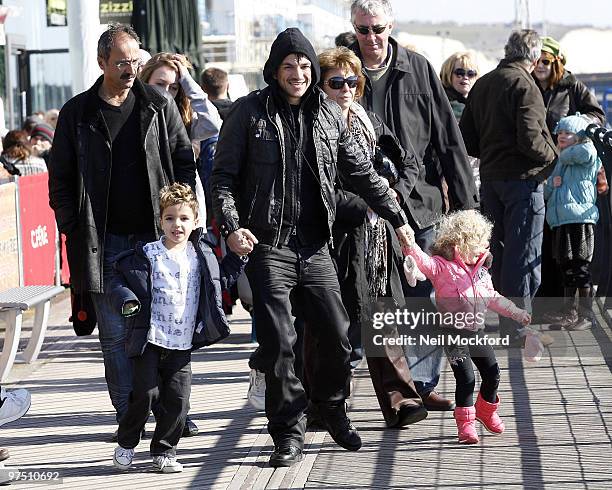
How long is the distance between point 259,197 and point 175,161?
30.7 inches

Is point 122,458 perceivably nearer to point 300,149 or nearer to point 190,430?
point 190,430

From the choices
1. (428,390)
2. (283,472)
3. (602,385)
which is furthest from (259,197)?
(602,385)

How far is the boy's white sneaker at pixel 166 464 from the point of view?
251 inches

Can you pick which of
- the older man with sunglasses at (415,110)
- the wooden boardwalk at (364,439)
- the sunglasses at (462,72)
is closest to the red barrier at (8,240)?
the wooden boardwalk at (364,439)

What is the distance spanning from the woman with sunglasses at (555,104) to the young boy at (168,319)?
4764 millimetres

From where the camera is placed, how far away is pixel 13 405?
633cm

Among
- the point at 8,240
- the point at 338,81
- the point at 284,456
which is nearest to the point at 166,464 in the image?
the point at 284,456

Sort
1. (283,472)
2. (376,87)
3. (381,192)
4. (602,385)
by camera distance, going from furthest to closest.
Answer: (602,385) < (376,87) < (381,192) < (283,472)

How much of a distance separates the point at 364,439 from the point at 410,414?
0.30 metres

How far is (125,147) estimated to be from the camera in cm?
679

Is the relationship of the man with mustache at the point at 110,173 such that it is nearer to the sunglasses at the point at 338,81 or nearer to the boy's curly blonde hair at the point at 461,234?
the sunglasses at the point at 338,81

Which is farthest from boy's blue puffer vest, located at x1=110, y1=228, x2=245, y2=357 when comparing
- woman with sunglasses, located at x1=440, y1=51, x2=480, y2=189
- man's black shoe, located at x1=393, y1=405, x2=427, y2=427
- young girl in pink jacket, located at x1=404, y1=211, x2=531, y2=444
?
woman with sunglasses, located at x1=440, y1=51, x2=480, y2=189

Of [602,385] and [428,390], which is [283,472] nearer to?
[428,390]

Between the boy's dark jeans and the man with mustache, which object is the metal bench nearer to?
the man with mustache
